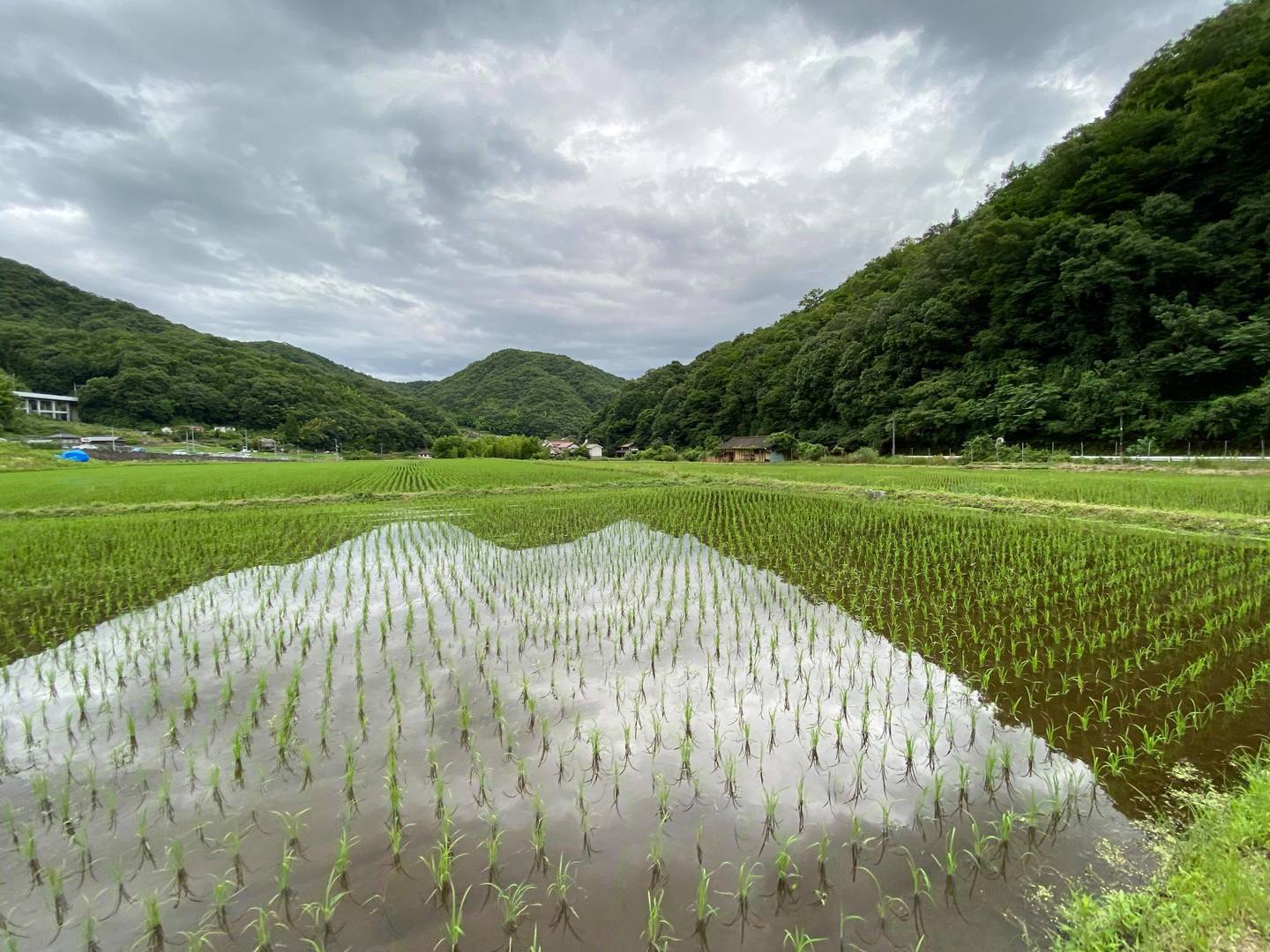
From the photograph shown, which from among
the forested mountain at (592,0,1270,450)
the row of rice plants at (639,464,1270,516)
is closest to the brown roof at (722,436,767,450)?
the forested mountain at (592,0,1270,450)

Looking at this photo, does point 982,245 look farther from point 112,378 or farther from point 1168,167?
point 112,378

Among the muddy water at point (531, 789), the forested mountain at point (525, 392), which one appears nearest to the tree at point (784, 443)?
the muddy water at point (531, 789)

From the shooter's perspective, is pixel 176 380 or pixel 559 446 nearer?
pixel 176 380

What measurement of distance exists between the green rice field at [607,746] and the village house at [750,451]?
150ft

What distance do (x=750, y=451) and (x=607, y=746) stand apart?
53820 millimetres

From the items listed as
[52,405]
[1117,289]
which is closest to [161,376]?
[52,405]

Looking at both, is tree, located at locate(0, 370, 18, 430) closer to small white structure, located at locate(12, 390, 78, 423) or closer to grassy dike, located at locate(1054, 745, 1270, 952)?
small white structure, located at locate(12, 390, 78, 423)

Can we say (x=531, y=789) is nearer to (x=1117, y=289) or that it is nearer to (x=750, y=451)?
(x=1117, y=289)

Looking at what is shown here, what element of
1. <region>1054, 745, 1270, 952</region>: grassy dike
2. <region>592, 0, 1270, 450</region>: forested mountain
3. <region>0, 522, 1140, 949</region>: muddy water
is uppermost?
<region>592, 0, 1270, 450</region>: forested mountain

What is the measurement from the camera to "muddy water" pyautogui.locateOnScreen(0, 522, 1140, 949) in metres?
2.05

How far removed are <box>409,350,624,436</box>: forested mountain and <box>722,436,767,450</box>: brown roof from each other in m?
54.1

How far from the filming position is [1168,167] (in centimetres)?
3030

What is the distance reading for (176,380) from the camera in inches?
2889

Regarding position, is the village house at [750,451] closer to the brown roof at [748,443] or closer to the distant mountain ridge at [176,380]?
the brown roof at [748,443]
